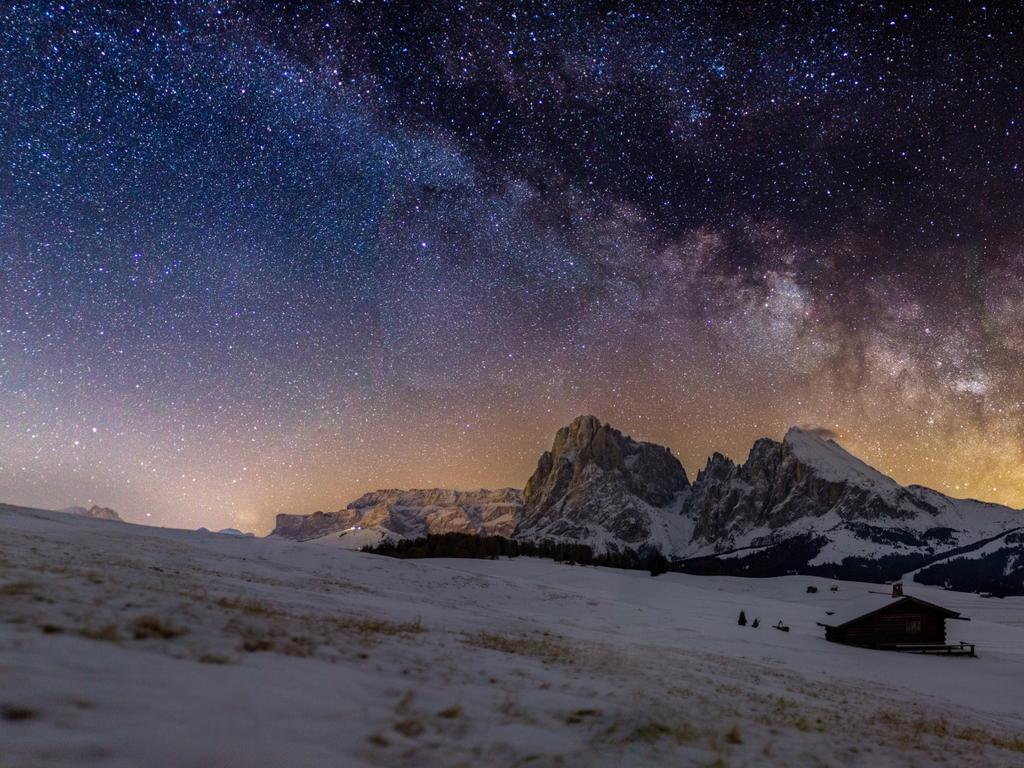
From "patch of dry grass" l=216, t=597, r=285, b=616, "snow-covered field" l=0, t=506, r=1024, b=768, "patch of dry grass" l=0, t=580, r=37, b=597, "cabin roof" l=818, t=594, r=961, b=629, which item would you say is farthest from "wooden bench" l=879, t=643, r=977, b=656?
"patch of dry grass" l=0, t=580, r=37, b=597

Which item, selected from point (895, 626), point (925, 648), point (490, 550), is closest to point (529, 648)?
point (895, 626)

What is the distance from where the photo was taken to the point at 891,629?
39.6 meters

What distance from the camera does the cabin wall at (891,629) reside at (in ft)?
129

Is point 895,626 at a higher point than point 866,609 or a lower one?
lower

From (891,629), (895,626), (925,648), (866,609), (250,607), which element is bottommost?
(925,648)

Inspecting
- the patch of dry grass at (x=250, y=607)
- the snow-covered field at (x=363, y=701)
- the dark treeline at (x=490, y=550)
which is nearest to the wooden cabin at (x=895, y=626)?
the snow-covered field at (x=363, y=701)

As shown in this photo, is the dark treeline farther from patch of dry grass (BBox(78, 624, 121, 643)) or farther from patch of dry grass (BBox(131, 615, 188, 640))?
patch of dry grass (BBox(78, 624, 121, 643))

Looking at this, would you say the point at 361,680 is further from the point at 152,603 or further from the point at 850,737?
the point at 850,737

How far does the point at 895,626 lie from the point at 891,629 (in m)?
0.39

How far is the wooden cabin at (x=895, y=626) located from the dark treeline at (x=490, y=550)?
64.5m

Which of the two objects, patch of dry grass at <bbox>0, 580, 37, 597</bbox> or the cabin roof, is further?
the cabin roof

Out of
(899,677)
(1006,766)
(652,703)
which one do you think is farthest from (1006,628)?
(652,703)

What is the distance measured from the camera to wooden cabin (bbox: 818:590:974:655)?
39.1 metres

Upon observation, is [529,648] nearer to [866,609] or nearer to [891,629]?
[866,609]
